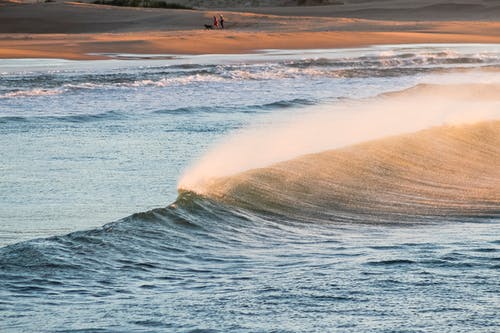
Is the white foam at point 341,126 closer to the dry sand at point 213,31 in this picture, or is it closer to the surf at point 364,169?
the surf at point 364,169

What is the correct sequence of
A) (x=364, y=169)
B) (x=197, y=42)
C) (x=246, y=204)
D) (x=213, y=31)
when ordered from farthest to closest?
(x=213, y=31) → (x=197, y=42) → (x=364, y=169) → (x=246, y=204)

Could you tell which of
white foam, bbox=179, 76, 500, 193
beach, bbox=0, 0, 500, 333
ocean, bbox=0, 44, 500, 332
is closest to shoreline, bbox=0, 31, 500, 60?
beach, bbox=0, 0, 500, 333

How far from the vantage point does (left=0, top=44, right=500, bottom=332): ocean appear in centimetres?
652

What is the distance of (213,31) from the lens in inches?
1807

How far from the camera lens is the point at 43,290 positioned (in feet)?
22.7

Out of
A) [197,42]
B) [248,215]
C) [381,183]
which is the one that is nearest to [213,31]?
[197,42]

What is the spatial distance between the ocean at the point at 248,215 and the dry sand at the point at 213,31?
1751 cm

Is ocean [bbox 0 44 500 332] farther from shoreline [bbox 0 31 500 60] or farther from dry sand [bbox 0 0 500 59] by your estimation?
dry sand [bbox 0 0 500 59]

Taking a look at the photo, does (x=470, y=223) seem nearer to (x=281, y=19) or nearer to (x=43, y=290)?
(x=43, y=290)

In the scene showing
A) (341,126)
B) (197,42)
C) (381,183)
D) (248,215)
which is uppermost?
(248,215)

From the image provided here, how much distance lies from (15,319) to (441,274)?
276cm

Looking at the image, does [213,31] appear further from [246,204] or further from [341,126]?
[246,204]

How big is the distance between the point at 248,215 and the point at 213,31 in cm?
3675

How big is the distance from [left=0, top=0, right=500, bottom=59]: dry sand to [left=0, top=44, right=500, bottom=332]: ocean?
1751 cm
